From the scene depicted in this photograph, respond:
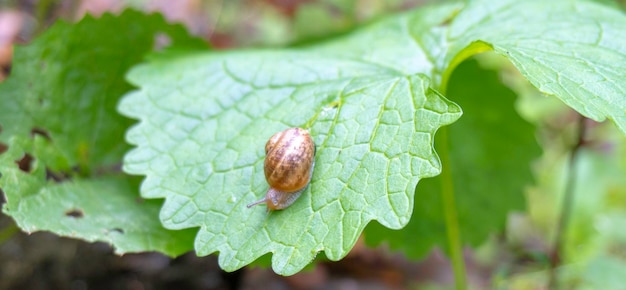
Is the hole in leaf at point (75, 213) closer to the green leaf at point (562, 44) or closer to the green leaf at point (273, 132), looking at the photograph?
the green leaf at point (273, 132)

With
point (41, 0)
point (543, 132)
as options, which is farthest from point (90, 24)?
point (543, 132)

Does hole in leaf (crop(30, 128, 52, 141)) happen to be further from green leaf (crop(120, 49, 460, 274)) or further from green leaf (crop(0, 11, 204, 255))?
green leaf (crop(120, 49, 460, 274))

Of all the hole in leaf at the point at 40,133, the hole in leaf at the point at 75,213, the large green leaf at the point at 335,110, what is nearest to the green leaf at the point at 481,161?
the large green leaf at the point at 335,110

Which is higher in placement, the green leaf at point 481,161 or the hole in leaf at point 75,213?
the green leaf at point 481,161

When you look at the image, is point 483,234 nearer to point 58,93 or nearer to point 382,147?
point 382,147

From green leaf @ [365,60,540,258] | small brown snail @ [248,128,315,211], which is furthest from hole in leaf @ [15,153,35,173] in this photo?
green leaf @ [365,60,540,258]
